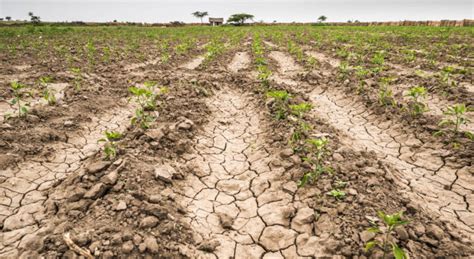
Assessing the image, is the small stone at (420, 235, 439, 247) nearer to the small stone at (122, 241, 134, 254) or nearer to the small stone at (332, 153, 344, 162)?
the small stone at (332, 153, 344, 162)

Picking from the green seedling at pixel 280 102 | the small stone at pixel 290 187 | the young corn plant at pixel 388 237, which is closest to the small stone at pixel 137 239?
the small stone at pixel 290 187

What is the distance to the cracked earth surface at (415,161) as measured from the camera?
263 cm

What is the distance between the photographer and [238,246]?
2299 mm

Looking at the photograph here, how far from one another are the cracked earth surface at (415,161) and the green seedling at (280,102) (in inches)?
27.2

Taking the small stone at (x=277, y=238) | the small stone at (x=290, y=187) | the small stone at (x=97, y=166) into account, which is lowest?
the small stone at (x=277, y=238)

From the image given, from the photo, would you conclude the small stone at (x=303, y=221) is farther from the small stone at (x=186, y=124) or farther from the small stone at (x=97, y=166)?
the small stone at (x=186, y=124)

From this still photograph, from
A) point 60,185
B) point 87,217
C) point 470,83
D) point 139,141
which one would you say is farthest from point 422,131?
point 60,185

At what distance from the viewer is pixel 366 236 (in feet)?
6.75

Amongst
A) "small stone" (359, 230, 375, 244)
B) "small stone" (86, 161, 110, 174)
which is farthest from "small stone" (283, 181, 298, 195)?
"small stone" (86, 161, 110, 174)

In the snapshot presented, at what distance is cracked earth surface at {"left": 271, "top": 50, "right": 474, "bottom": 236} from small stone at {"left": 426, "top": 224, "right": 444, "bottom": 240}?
37cm

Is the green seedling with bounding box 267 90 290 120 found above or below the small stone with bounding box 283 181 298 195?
above

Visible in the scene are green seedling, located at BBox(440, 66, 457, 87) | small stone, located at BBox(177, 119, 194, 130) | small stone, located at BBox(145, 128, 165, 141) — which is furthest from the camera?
green seedling, located at BBox(440, 66, 457, 87)

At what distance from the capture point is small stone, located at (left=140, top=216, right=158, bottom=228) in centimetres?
214

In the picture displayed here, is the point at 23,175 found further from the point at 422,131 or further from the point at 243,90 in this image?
the point at 422,131
